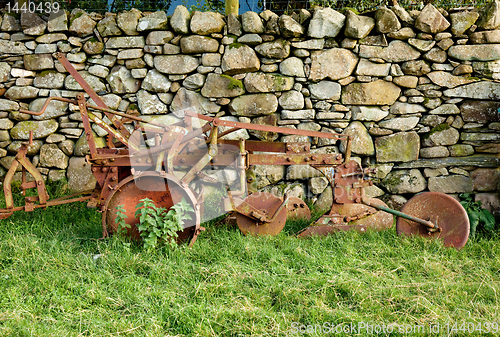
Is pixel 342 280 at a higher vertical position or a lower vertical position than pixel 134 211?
lower

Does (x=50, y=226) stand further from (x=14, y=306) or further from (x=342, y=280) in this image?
(x=342, y=280)

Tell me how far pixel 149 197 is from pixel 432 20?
3847 mm

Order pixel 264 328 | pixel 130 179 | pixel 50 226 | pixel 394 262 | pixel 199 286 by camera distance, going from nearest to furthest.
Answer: pixel 264 328
pixel 199 286
pixel 394 262
pixel 130 179
pixel 50 226

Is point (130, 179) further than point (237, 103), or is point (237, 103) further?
point (237, 103)

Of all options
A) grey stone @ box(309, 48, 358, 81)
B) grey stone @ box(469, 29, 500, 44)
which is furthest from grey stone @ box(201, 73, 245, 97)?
grey stone @ box(469, 29, 500, 44)

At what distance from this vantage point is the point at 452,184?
14.3 feet

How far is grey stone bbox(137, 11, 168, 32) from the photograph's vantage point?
4.31m

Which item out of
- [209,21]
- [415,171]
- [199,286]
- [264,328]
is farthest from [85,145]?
[415,171]

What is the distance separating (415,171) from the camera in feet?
14.5

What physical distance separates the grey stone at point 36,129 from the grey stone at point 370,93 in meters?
3.76

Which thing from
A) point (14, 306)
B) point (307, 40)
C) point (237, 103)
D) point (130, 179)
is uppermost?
point (307, 40)

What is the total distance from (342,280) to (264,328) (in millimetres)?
759

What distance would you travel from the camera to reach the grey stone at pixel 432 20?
415 cm

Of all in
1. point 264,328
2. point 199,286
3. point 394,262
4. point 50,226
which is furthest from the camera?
point 50,226
